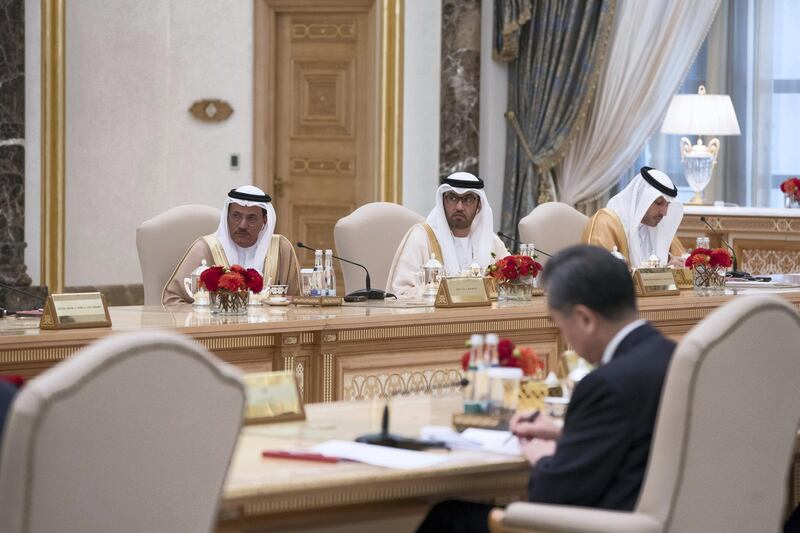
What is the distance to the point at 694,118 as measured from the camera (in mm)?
8984

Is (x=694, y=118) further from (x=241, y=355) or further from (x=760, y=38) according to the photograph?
(x=241, y=355)

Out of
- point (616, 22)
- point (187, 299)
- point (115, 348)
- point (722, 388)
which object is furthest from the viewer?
point (616, 22)

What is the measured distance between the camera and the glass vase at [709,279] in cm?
639

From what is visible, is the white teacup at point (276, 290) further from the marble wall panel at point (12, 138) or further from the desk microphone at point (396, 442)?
the marble wall panel at point (12, 138)

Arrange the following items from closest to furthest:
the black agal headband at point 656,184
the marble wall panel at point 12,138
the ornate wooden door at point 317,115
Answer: the black agal headband at point 656,184
the marble wall panel at point 12,138
the ornate wooden door at point 317,115

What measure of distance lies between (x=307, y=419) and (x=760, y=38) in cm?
733

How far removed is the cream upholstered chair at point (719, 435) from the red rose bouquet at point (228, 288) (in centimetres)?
248

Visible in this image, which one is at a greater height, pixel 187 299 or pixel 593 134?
pixel 593 134

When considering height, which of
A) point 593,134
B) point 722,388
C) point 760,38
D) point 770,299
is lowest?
point 722,388

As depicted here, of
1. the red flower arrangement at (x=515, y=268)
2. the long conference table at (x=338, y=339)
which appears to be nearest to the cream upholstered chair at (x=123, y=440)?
the long conference table at (x=338, y=339)

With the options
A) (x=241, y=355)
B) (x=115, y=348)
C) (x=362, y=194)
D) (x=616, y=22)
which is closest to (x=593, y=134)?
(x=616, y=22)

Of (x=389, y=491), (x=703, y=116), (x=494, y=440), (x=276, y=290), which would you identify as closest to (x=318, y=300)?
(x=276, y=290)

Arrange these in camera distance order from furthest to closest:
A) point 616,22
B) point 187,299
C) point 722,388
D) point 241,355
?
point 616,22, point 187,299, point 241,355, point 722,388

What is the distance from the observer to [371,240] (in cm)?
687
